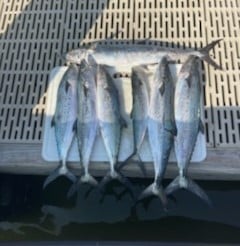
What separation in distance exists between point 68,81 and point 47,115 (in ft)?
0.94

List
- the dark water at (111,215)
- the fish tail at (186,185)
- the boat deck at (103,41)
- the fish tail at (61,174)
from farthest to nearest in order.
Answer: the dark water at (111,215)
the boat deck at (103,41)
the fish tail at (61,174)
the fish tail at (186,185)

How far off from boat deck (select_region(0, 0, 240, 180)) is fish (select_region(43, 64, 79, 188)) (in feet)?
0.34

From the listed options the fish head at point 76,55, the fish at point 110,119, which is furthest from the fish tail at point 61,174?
the fish head at point 76,55

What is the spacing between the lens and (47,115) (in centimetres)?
352

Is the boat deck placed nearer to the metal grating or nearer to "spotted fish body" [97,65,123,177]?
the metal grating

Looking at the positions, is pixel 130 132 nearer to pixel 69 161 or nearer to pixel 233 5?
pixel 69 161

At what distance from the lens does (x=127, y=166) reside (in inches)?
131

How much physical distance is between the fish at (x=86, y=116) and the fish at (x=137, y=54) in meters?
0.09

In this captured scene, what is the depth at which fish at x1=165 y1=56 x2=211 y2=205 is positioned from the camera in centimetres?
319

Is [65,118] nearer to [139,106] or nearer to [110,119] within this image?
[110,119]

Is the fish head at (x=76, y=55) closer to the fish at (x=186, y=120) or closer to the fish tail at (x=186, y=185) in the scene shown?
the fish at (x=186, y=120)

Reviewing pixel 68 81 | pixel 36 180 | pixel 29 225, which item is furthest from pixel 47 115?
pixel 29 225

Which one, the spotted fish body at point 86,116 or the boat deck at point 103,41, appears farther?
the boat deck at point 103,41

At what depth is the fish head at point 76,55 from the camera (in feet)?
11.8
